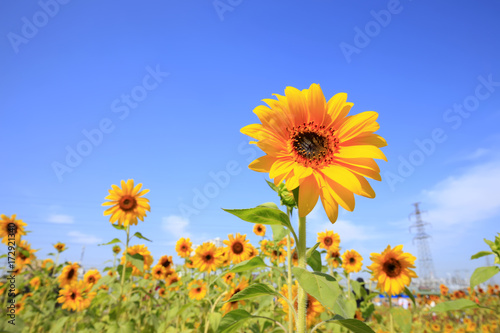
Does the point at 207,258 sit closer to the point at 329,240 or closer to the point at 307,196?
the point at 329,240

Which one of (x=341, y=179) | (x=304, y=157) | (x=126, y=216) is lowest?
(x=341, y=179)

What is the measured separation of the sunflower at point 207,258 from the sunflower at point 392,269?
2752mm

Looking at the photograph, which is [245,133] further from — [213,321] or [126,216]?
[126,216]

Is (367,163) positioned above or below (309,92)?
below

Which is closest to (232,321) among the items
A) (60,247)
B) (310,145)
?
(310,145)

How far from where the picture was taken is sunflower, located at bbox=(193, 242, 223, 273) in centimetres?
514

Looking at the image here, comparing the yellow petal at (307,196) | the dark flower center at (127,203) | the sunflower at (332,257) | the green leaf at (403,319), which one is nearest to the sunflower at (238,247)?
the sunflower at (332,257)

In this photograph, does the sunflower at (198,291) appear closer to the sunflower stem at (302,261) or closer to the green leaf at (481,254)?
the green leaf at (481,254)

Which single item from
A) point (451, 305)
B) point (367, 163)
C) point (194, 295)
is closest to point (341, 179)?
point (367, 163)

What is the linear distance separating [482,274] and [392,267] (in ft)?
2.84

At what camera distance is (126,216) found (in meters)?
3.95

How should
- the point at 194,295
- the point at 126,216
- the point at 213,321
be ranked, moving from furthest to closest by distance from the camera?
the point at 194,295, the point at 126,216, the point at 213,321

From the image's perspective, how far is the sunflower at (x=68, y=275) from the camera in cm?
553

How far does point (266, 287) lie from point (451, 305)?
5.56ft
